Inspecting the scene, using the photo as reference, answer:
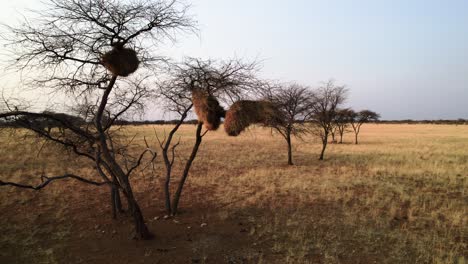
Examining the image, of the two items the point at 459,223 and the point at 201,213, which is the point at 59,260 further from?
the point at 459,223

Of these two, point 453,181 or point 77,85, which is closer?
point 77,85

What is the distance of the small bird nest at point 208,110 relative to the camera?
27.5ft

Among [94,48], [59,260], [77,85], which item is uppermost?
[94,48]

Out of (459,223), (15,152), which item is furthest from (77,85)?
(15,152)

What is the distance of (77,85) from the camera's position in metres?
8.45

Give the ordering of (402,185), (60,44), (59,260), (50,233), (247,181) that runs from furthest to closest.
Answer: (247,181)
(402,185)
(50,233)
(59,260)
(60,44)

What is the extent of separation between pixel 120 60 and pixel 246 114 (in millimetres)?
3237

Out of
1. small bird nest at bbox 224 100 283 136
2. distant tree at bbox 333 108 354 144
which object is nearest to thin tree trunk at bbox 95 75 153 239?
small bird nest at bbox 224 100 283 136

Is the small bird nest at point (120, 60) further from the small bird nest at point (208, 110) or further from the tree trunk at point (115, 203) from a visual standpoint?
the tree trunk at point (115, 203)

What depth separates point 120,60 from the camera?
7.62 meters

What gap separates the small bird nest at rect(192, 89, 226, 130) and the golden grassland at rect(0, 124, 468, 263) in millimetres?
1100

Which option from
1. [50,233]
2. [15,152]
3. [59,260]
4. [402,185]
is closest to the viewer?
[59,260]

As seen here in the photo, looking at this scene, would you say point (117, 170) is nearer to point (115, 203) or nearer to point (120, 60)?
point (120, 60)

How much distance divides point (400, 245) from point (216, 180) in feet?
34.7
